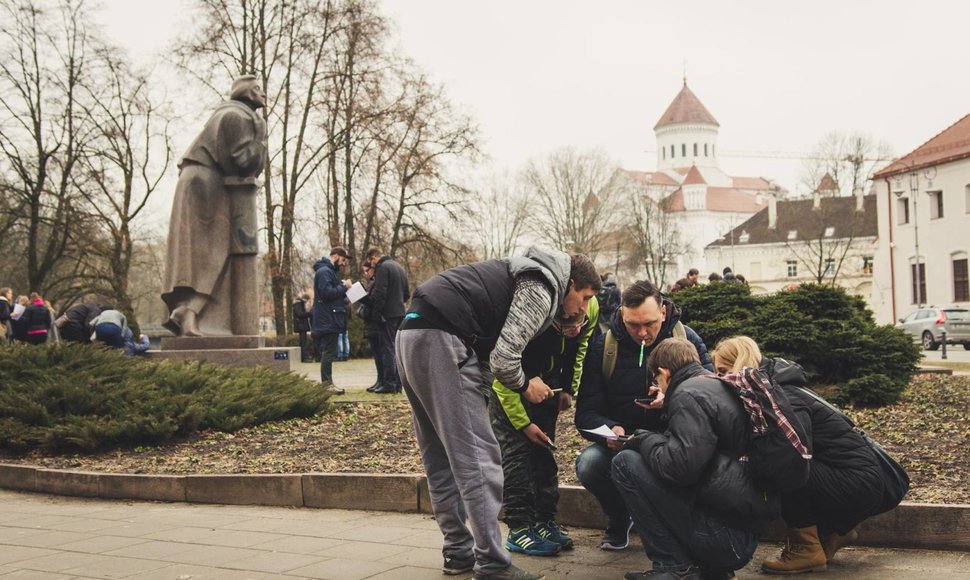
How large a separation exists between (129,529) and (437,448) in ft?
9.06

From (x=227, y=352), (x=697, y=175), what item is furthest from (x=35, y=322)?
(x=697, y=175)

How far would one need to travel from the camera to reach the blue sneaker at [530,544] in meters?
5.84

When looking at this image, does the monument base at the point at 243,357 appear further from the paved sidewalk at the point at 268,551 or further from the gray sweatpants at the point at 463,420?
the gray sweatpants at the point at 463,420

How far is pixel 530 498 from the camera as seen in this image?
234 inches

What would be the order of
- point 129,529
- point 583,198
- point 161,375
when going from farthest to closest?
point 583,198 < point 161,375 < point 129,529

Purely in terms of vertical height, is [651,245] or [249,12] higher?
[249,12]

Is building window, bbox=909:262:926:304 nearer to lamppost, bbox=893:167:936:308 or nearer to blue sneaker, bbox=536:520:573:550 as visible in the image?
lamppost, bbox=893:167:936:308

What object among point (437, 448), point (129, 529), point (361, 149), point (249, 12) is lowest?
point (129, 529)

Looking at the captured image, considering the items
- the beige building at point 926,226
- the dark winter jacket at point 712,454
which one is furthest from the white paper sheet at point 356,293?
the beige building at point 926,226

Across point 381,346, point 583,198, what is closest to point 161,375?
point 381,346

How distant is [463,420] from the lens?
5078mm

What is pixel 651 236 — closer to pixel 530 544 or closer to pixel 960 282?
pixel 960 282

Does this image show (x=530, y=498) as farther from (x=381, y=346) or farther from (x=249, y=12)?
(x=249, y=12)

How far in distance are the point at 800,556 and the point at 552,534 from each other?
4.50 feet
